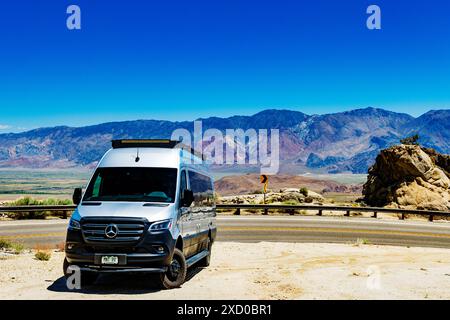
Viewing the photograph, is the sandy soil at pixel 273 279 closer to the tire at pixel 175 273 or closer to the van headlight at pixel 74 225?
the tire at pixel 175 273

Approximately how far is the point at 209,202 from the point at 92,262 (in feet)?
15.7

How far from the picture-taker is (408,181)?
41594 mm

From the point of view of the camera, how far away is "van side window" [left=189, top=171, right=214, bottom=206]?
12492 mm

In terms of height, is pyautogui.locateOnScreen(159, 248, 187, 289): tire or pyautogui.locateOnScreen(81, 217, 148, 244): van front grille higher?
pyautogui.locateOnScreen(81, 217, 148, 244): van front grille

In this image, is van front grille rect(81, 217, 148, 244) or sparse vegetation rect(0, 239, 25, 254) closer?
van front grille rect(81, 217, 148, 244)

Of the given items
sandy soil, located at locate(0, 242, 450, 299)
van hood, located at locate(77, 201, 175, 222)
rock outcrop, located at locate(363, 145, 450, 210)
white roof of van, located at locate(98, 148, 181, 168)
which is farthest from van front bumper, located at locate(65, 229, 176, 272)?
rock outcrop, located at locate(363, 145, 450, 210)

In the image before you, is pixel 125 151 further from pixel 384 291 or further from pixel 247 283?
pixel 384 291

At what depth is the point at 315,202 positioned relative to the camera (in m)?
46.2

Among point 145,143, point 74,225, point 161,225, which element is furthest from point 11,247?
point 161,225

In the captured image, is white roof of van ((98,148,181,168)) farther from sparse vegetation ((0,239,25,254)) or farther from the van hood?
sparse vegetation ((0,239,25,254))

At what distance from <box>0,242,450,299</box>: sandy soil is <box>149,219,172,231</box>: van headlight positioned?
1.27 m

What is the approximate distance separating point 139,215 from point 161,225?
47 cm

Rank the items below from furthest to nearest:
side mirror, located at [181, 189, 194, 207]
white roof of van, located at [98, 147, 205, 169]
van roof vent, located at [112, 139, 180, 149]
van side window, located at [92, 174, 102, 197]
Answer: van roof vent, located at [112, 139, 180, 149], white roof of van, located at [98, 147, 205, 169], van side window, located at [92, 174, 102, 197], side mirror, located at [181, 189, 194, 207]
